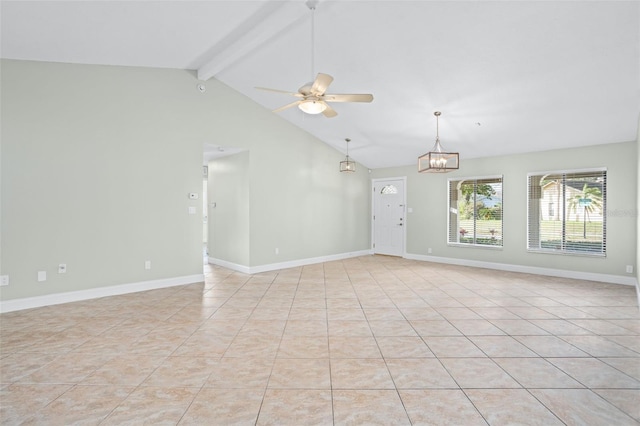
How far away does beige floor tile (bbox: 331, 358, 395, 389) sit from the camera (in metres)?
2.31

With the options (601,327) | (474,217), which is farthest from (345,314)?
(474,217)

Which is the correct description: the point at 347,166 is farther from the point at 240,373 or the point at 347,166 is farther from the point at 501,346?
the point at 240,373

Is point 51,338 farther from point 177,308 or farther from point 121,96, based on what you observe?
point 121,96

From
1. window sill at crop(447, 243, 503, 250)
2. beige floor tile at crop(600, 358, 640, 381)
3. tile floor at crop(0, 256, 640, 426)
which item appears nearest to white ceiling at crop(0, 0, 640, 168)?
window sill at crop(447, 243, 503, 250)

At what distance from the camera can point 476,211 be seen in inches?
281

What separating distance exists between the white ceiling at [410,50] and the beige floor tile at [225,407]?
3.73m

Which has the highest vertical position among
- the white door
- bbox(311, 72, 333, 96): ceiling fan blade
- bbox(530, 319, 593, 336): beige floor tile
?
bbox(311, 72, 333, 96): ceiling fan blade

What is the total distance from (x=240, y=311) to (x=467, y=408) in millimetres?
2738

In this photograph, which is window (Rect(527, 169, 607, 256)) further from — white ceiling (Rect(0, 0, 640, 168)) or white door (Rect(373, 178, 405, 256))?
white door (Rect(373, 178, 405, 256))

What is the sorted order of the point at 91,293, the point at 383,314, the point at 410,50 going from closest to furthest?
the point at 383,314 → the point at 410,50 → the point at 91,293

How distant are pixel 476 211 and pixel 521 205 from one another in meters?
0.91

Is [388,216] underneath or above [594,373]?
above

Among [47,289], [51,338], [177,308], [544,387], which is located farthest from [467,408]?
[47,289]

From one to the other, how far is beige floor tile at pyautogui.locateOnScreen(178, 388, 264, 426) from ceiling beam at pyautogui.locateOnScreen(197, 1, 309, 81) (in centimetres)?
377
